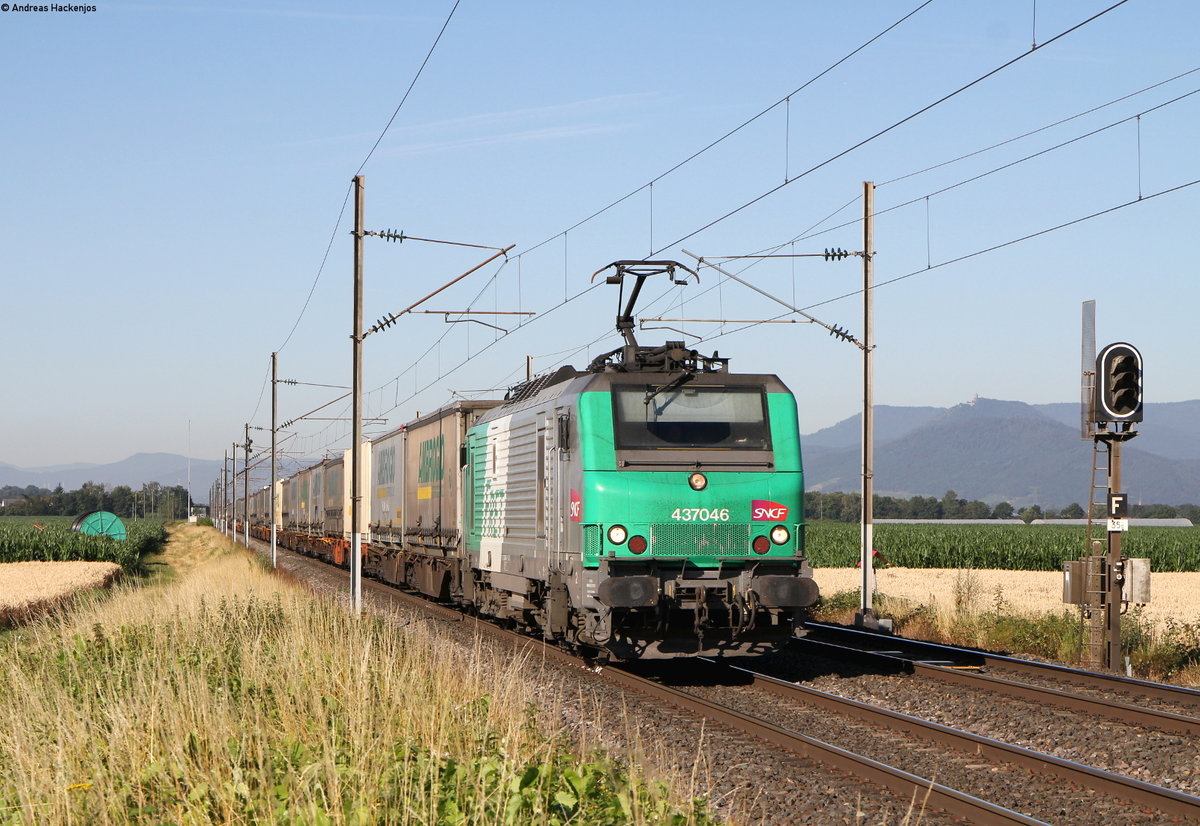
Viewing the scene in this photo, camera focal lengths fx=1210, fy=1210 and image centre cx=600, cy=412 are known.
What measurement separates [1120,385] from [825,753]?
799 centimetres

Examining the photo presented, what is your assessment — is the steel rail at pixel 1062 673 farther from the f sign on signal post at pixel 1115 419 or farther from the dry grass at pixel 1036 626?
the dry grass at pixel 1036 626

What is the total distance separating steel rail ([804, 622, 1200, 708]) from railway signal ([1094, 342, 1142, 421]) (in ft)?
10.6

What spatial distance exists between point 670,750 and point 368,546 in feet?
92.6

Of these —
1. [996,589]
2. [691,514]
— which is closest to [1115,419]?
[691,514]

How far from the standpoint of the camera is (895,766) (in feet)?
30.7

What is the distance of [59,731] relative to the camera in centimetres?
757

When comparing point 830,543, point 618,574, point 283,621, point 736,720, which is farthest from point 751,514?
point 830,543

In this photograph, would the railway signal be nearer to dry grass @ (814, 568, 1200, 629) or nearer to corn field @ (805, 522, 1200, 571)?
dry grass @ (814, 568, 1200, 629)

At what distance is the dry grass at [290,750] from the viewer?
19.5ft

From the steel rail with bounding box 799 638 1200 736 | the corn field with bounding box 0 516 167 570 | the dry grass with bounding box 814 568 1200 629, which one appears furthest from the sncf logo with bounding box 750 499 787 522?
the corn field with bounding box 0 516 167 570

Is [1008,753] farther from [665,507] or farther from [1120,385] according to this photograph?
[1120,385]

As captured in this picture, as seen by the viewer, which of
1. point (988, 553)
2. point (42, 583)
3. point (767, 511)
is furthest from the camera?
point (988, 553)

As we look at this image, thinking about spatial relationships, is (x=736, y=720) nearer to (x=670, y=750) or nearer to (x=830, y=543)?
(x=670, y=750)

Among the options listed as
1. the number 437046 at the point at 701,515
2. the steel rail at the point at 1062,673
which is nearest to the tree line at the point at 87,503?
the steel rail at the point at 1062,673
